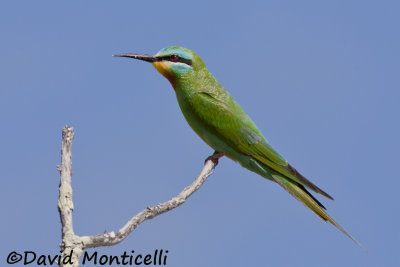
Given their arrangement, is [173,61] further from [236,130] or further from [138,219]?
[138,219]

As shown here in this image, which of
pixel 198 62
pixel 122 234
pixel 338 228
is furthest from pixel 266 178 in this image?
pixel 122 234

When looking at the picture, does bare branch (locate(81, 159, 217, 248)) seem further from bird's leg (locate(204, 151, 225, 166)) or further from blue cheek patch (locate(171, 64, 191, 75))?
blue cheek patch (locate(171, 64, 191, 75))

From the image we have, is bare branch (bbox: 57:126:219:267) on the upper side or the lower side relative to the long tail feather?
lower

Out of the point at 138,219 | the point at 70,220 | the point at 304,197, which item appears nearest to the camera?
the point at 70,220

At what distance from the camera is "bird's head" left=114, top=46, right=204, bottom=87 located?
16.9ft

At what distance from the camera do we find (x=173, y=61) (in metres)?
5.19

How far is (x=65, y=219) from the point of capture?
122 inches

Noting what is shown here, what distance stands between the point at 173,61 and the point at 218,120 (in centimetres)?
68

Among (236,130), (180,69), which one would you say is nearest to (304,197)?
(236,130)

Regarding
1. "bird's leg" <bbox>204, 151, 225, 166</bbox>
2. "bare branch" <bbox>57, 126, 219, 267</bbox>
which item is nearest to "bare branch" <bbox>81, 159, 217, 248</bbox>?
"bare branch" <bbox>57, 126, 219, 267</bbox>

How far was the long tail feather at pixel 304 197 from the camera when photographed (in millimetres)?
4758

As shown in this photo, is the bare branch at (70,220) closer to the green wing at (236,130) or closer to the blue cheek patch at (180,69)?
the green wing at (236,130)

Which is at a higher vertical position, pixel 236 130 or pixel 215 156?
pixel 236 130

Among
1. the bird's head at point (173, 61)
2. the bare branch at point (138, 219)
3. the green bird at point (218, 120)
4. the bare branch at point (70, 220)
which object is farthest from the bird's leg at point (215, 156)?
the bare branch at point (70, 220)
